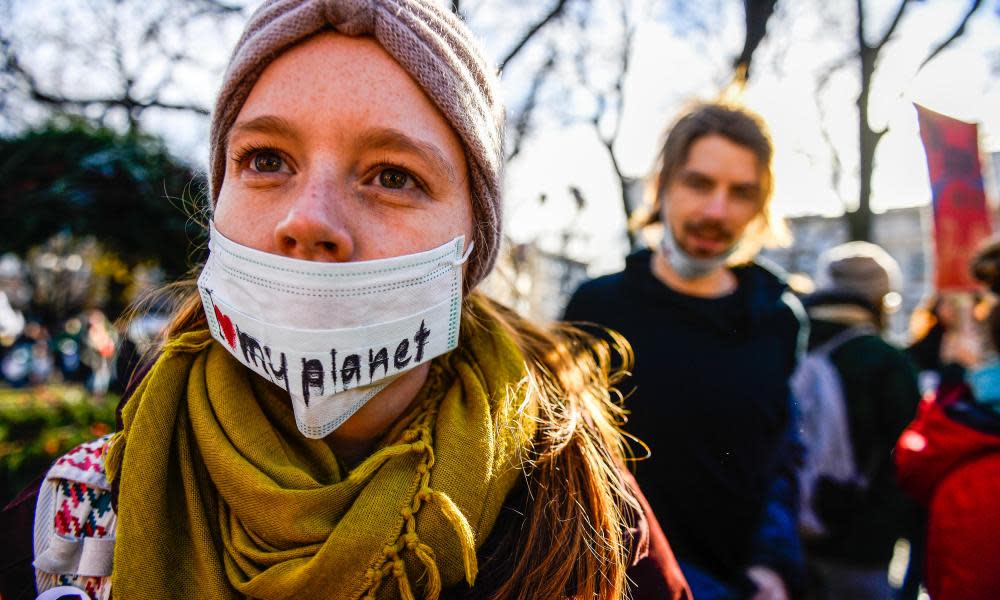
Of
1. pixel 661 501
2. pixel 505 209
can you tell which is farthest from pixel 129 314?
pixel 661 501

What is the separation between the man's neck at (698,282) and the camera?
2.40 metres

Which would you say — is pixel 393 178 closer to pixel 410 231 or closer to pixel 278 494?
pixel 410 231

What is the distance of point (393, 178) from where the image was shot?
1262 millimetres

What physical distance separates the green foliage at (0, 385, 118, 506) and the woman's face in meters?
3.17

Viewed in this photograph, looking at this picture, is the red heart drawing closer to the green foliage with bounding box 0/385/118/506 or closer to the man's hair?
the man's hair

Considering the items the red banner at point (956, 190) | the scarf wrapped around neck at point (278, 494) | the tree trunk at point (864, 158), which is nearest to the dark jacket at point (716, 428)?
the scarf wrapped around neck at point (278, 494)

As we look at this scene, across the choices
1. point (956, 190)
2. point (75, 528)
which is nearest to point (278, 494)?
point (75, 528)

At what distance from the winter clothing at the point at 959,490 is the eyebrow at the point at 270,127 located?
2046 mm

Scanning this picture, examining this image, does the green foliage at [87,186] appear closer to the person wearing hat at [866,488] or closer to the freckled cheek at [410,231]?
the freckled cheek at [410,231]

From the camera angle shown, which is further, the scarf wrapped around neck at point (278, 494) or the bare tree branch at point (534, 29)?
the bare tree branch at point (534, 29)

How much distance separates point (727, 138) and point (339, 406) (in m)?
2.04

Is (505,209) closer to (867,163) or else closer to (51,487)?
(51,487)

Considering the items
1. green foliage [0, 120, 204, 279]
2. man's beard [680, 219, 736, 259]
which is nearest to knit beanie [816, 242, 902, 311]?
man's beard [680, 219, 736, 259]

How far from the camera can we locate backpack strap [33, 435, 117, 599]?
1.13 metres
